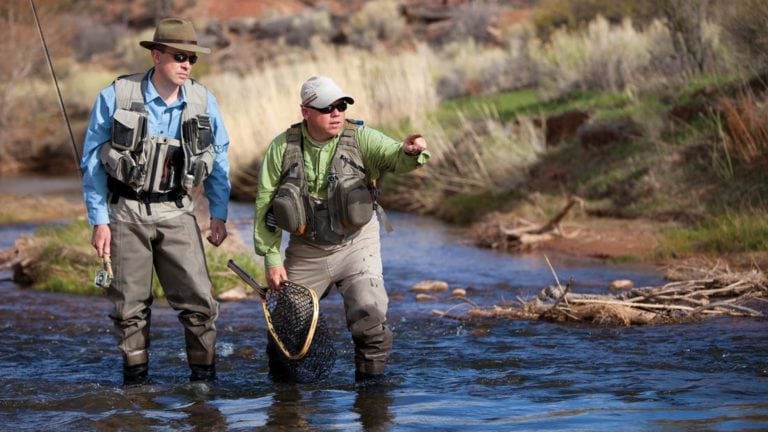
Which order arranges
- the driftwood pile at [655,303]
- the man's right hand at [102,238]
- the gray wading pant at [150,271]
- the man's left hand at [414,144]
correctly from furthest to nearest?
1. the driftwood pile at [655,303]
2. the gray wading pant at [150,271]
3. the man's right hand at [102,238]
4. the man's left hand at [414,144]

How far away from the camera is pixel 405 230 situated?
1550 cm

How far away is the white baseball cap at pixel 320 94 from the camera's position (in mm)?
6539

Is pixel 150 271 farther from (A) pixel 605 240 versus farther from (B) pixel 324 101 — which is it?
(A) pixel 605 240

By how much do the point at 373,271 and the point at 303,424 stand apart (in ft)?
3.01

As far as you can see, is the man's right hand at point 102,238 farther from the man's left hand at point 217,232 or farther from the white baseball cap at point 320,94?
the white baseball cap at point 320,94

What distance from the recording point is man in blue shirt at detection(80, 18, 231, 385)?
22.0 ft

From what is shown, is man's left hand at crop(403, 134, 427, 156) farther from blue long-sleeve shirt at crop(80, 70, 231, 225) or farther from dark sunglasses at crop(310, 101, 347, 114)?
blue long-sleeve shirt at crop(80, 70, 231, 225)

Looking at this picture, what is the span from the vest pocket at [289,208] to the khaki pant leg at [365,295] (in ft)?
1.25

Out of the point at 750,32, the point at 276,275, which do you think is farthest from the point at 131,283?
the point at 750,32

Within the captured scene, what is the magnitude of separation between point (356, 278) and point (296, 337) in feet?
1.51

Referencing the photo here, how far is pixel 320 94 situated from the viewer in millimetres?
6547

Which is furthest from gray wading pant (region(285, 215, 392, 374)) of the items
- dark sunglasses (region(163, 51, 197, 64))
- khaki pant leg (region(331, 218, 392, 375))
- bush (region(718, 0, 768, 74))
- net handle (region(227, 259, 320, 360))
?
bush (region(718, 0, 768, 74))

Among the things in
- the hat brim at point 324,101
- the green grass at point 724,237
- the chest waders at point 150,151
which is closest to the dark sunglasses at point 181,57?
the chest waders at point 150,151

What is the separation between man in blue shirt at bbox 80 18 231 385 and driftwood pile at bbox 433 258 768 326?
2812mm
